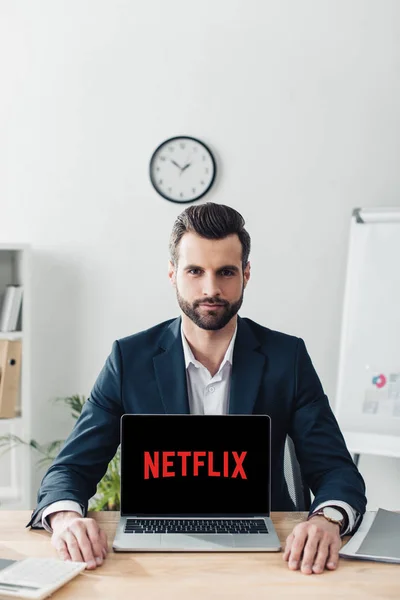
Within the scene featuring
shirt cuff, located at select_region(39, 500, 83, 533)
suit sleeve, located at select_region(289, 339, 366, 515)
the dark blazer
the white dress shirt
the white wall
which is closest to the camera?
shirt cuff, located at select_region(39, 500, 83, 533)

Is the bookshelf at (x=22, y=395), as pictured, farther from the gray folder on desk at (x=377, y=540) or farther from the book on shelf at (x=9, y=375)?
the gray folder on desk at (x=377, y=540)

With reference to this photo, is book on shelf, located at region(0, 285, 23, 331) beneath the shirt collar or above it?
beneath

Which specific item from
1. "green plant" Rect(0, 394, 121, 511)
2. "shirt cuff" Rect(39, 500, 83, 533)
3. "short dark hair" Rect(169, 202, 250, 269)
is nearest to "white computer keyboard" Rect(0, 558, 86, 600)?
"shirt cuff" Rect(39, 500, 83, 533)

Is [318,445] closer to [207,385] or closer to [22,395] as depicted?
[207,385]

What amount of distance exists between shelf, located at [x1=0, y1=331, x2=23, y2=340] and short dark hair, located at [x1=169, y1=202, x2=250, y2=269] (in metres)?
1.67

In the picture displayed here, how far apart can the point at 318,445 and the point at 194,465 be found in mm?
402

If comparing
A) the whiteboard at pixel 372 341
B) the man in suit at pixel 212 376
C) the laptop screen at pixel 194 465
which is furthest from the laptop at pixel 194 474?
the whiteboard at pixel 372 341

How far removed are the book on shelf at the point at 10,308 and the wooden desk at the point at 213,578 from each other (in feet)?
6.38

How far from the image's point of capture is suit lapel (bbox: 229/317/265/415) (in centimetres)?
183

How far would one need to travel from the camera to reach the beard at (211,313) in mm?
1808

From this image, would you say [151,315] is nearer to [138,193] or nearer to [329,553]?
[138,193]

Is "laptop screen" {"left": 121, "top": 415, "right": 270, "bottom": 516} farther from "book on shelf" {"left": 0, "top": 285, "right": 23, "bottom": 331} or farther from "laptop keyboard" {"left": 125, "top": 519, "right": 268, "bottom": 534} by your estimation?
"book on shelf" {"left": 0, "top": 285, "right": 23, "bottom": 331}

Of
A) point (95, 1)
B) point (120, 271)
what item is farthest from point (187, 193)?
point (95, 1)

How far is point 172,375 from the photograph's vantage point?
1863 mm
